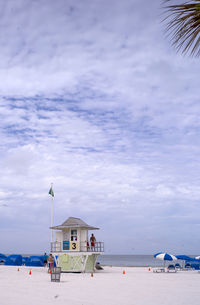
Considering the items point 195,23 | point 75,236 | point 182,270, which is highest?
point 195,23

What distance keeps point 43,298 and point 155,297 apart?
4.38m

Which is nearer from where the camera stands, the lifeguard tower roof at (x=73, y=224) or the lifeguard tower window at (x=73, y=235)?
the lifeguard tower roof at (x=73, y=224)

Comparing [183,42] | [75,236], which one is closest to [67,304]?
[183,42]

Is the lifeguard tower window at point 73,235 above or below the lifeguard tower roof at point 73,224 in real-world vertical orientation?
below

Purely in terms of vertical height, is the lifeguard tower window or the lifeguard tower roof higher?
the lifeguard tower roof

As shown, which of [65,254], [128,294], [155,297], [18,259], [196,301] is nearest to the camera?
[196,301]

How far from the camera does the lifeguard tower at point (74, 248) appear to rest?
30.7m

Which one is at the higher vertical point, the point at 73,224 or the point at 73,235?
the point at 73,224

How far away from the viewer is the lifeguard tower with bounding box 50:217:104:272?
30.7 meters

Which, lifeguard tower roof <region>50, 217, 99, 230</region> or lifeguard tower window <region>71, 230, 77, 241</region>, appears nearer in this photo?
lifeguard tower roof <region>50, 217, 99, 230</region>

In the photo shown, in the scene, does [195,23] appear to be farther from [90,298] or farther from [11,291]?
[11,291]

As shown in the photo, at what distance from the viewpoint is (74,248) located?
102ft

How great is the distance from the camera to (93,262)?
31.6 m

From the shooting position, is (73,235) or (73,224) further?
(73,235)
